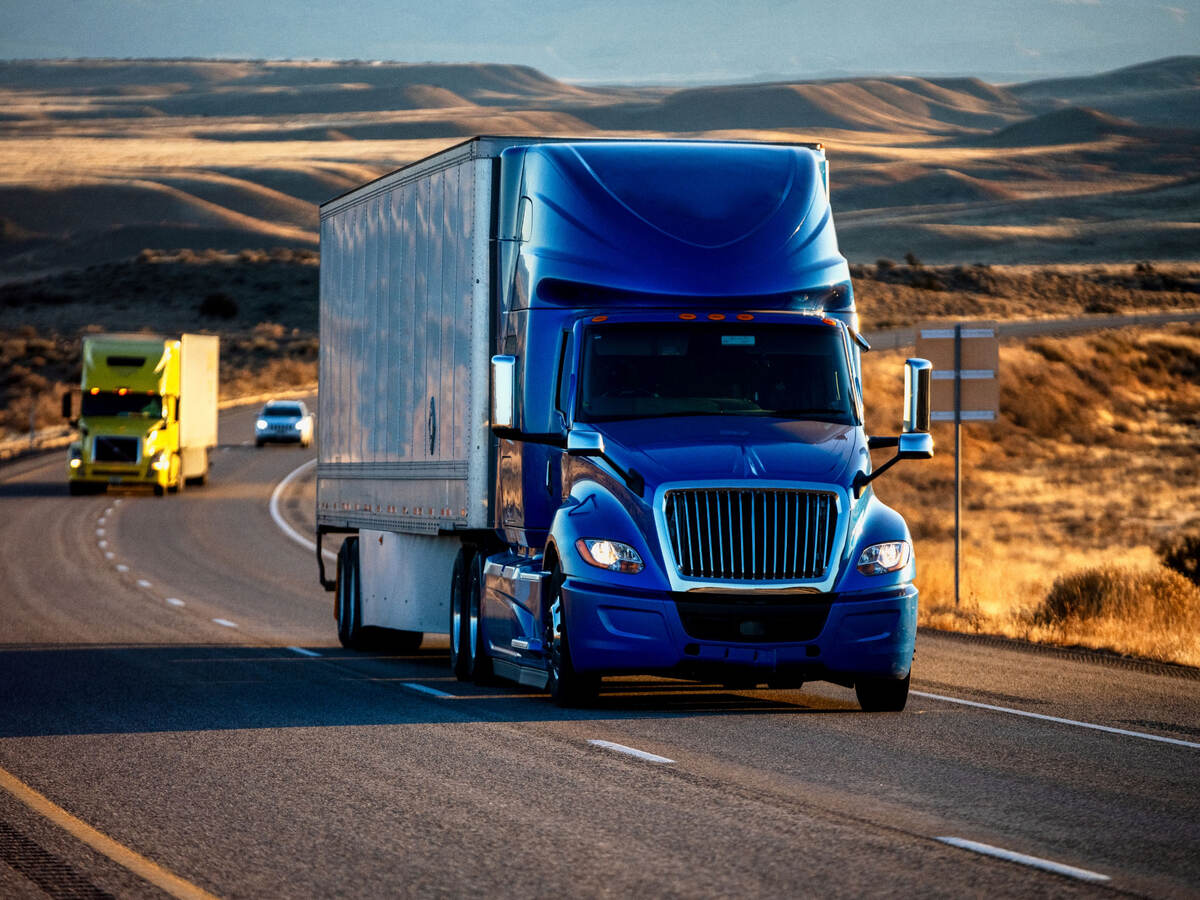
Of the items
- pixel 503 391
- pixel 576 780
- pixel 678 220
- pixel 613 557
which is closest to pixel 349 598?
pixel 503 391

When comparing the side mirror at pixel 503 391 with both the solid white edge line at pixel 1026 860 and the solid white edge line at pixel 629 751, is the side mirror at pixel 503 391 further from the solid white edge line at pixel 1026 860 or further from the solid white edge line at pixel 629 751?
the solid white edge line at pixel 1026 860

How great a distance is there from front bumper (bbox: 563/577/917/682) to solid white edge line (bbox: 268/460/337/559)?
34.5 feet

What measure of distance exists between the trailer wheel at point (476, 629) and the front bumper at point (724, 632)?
232 centimetres

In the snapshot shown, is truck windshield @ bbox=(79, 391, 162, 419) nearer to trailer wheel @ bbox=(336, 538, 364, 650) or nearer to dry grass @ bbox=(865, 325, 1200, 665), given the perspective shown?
dry grass @ bbox=(865, 325, 1200, 665)

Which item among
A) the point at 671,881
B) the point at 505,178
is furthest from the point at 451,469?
the point at 671,881

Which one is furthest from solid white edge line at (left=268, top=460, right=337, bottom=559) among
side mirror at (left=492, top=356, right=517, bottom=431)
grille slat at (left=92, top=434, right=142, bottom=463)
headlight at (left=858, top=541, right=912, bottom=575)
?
headlight at (left=858, top=541, right=912, bottom=575)

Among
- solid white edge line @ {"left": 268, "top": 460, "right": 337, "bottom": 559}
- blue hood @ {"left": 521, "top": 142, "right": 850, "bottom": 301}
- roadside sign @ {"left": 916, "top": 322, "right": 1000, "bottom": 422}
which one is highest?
blue hood @ {"left": 521, "top": 142, "right": 850, "bottom": 301}

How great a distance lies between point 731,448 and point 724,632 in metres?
1.21

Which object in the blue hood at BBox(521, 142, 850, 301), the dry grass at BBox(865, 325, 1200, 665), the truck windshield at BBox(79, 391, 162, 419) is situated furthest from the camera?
the truck windshield at BBox(79, 391, 162, 419)

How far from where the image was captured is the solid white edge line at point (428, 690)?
14.5 m

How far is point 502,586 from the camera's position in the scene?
1423cm

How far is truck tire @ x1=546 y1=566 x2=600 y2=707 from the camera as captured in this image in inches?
508

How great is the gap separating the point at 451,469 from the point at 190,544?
1978 cm

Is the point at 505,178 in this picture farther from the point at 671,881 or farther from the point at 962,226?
the point at 962,226
